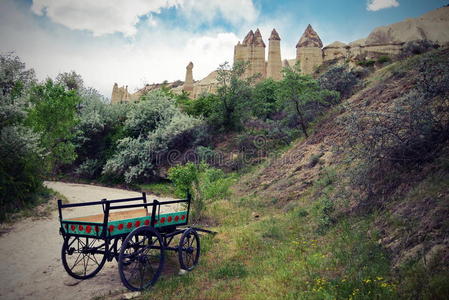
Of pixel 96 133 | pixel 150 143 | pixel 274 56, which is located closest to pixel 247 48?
pixel 274 56

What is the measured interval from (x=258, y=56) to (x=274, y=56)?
2363 mm

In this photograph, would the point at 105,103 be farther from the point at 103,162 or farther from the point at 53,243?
the point at 53,243

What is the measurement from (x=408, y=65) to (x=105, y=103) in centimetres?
2608

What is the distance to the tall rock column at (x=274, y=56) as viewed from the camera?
4172 cm

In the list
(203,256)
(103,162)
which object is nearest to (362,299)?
(203,256)

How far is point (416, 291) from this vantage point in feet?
11.2

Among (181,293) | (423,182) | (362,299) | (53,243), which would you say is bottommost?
(53,243)

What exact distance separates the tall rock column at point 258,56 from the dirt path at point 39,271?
36.6 m

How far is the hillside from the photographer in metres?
3.96

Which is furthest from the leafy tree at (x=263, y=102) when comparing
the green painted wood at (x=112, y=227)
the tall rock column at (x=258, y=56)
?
the green painted wood at (x=112, y=227)

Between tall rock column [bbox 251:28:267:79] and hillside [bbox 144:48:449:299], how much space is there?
114ft

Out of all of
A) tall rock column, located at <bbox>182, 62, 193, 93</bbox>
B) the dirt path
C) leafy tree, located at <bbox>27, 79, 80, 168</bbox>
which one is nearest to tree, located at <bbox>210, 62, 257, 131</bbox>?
leafy tree, located at <bbox>27, 79, 80, 168</bbox>

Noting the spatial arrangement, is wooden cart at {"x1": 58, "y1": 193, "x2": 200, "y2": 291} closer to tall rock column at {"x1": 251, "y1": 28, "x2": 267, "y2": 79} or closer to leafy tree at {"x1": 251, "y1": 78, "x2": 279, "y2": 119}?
leafy tree at {"x1": 251, "y1": 78, "x2": 279, "y2": 119}

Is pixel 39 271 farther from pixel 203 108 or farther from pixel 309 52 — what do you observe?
pixel 309 52
